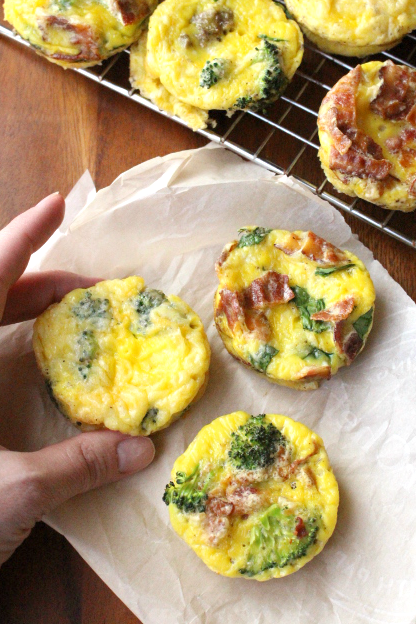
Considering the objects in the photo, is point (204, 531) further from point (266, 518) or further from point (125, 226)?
point (125, 226)

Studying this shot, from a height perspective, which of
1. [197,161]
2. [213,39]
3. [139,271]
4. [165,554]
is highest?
[213,39]

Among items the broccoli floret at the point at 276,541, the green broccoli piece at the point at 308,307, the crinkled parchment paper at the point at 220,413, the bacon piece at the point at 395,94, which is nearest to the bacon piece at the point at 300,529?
the broccoli floret at the point at 276,541

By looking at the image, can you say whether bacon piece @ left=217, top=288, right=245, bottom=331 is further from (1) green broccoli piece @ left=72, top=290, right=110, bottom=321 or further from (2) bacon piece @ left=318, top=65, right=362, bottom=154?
(2) bacon piece @ left=318, top=65, right=362, bottom=154

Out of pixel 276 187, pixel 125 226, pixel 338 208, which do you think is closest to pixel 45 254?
pixel 125 226

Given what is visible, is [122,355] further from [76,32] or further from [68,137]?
[76,32]

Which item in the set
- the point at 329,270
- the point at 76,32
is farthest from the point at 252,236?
the point at 76,32

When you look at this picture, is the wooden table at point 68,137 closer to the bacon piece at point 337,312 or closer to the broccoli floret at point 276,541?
the bacon piece at point 337,312

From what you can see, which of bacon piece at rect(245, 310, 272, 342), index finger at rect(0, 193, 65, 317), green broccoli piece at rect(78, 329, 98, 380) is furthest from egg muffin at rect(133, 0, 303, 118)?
green broccoli piece at rect(78, 329, 98, 380)

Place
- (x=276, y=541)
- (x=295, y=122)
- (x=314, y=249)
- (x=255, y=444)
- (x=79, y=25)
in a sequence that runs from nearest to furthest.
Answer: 1. (x=276, y=541)
2. (x=255, y=444)
3. (x=314, y=249)
4. (x=79, y=25)
5. (x=295, y=122)
